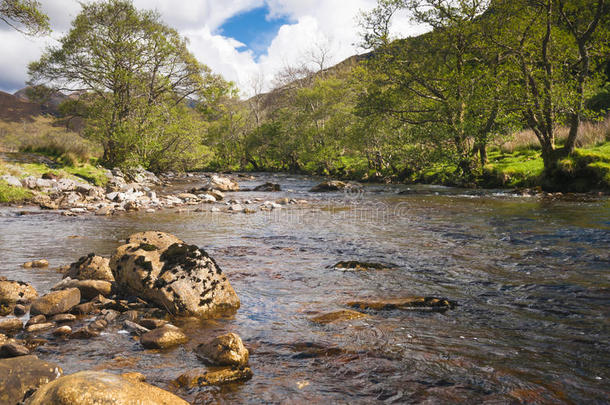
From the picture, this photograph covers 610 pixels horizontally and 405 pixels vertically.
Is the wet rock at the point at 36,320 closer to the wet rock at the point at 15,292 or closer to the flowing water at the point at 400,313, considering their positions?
the flowing water at the point at 400,313

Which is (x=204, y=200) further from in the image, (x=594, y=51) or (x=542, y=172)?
(x=594, y=51)

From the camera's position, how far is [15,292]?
19.4ft

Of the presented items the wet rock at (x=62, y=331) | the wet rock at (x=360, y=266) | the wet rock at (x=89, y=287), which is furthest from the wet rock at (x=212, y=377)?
the wet rock at (x=360, y=266)

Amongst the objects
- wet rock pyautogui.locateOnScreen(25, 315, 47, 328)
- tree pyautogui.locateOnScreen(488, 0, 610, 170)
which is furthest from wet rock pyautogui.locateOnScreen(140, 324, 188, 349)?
tree pyautogui.locateOnScreen(488, 0, 610, 170)

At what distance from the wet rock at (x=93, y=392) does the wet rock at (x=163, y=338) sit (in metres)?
1.65

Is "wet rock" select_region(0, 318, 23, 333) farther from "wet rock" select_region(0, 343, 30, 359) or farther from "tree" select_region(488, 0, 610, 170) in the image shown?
"tree" select_region(488, 0, 610, 170)

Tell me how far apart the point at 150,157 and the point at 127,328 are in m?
34.6

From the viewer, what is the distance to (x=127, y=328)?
5.06 m

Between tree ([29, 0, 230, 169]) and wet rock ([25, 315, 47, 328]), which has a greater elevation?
→ tree ([29, 0, 230, 169])

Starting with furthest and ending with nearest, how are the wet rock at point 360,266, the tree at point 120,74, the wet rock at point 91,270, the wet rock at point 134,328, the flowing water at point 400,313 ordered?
1. the tree at point 120,74
2. the wet rock at point 360,266
3. the wet rock at point 91,270
4. the wet rock at point 134,328
5. the flowing water at point 400,313

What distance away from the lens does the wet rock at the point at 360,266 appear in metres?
7.92

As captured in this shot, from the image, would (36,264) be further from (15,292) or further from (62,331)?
(62,331)

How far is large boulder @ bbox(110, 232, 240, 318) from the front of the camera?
5.75 m

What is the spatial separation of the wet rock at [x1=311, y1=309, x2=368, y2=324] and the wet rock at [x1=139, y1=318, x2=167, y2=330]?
2052 mm
